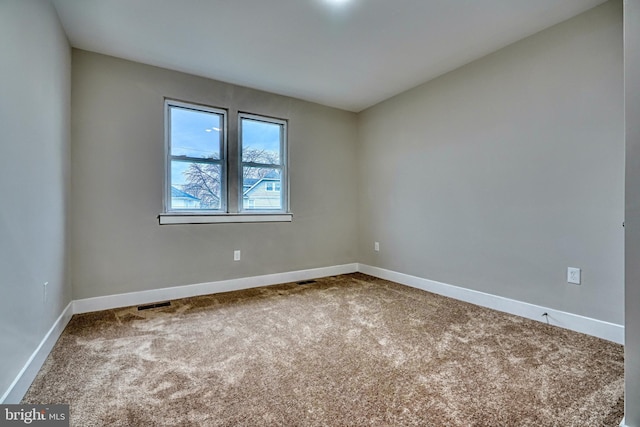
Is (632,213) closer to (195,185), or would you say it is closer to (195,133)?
(195,185)

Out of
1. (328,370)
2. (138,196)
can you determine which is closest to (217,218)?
(138,196)

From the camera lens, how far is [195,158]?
3.35m

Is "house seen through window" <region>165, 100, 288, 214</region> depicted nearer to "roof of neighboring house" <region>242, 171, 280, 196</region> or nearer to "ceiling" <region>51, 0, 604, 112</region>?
"roof of neighboring house" <region>242, 171, 280, 196</region>

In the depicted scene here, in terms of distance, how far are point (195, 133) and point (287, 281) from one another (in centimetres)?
212

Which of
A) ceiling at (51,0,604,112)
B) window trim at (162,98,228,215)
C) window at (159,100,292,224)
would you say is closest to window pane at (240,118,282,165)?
window at (159,100,292,224)

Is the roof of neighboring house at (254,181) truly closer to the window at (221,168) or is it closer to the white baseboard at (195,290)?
the window at (221,168)

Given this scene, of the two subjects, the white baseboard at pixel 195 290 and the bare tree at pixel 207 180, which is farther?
the bare tree at pixel 207 180

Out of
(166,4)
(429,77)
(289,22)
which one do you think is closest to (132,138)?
(166,4)

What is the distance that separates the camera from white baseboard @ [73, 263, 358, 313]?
282cm

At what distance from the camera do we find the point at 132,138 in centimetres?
298

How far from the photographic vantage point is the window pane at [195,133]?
3268 mm
